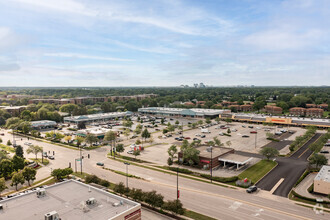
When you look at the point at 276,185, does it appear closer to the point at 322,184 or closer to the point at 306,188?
the point at 306,188

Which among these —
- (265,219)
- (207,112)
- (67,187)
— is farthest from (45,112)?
(265,219)

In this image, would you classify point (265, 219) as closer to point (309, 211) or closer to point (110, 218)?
point (309, 211)

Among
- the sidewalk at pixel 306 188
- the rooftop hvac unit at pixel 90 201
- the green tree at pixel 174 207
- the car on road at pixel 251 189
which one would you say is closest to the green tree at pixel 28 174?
the rooftop hvac unit at pixel 90 201

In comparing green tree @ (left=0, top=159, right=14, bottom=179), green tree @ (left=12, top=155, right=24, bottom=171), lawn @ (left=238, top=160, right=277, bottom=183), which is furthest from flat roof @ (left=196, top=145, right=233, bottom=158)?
green tree @ (left=0, top=159, right=14, bottom=179)

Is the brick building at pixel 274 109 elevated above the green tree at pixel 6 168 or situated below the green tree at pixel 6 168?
above

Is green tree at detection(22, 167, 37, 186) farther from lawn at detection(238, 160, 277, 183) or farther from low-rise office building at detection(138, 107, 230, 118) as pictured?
low-rise office building at detection(138, 107, 230, 118)

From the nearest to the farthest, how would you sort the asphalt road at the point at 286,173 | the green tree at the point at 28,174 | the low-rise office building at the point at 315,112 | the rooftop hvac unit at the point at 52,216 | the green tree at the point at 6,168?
1. the rooftop hvac unit at the point at 52,216
2. the asphalt road at the point at 286,173
3. the green tree at the point at 28,174
4. the green tree at the point at 6,168
5. the low-rise office building at the point at 315,112

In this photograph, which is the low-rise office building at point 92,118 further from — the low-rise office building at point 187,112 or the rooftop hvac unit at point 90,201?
the rooftop hvac unit at point 90,201
